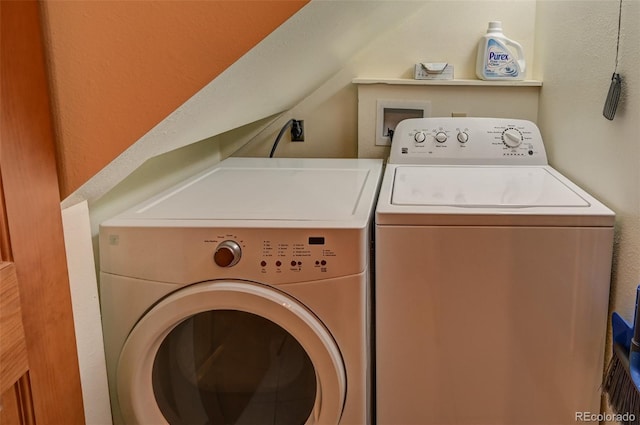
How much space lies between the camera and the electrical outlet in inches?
87.1

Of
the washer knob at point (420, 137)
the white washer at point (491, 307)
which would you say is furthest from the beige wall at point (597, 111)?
the washer knob at point (420, 137)

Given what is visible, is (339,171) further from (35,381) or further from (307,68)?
(35,381)

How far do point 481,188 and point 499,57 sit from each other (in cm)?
76

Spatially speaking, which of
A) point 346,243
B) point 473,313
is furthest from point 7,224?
point 473,313

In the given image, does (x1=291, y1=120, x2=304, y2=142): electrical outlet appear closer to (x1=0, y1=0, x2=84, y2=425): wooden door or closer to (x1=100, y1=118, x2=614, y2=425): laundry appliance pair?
(x1=100, y1=118, x2=614, y2=425): laundry appliance pair

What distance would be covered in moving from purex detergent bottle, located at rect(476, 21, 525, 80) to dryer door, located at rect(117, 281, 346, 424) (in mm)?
1290

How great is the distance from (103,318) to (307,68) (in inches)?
36.4

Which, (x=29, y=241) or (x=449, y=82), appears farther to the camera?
(x=449, y=82)

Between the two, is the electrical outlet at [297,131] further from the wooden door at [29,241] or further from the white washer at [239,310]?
the wooden door at [29,241]

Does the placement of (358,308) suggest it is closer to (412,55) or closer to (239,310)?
(239,310)

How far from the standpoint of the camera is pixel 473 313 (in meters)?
1.29

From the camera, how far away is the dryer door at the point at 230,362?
122 centimetres

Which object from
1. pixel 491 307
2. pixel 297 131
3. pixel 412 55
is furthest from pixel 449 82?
pixel 491 307

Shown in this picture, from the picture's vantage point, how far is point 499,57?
2033 millimetres
